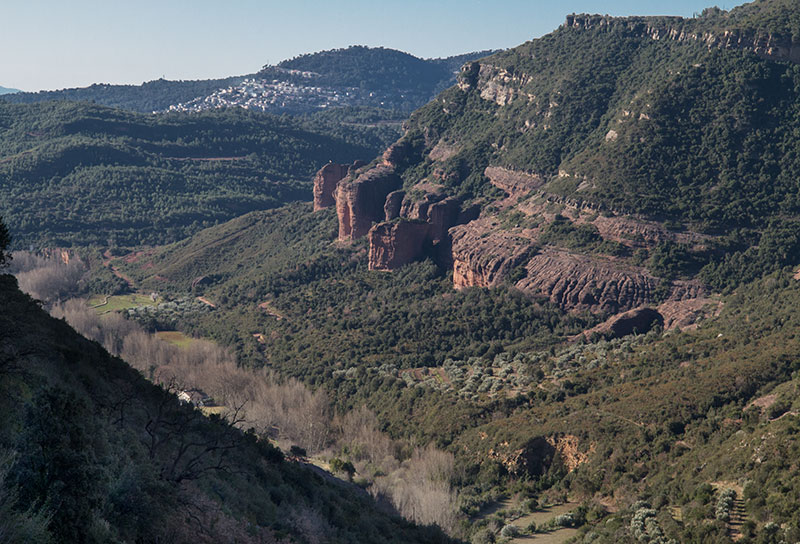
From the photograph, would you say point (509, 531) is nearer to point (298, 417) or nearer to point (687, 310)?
point (298, 417)

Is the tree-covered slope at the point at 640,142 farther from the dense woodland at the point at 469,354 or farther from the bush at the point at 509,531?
the bush at the point at 509,531

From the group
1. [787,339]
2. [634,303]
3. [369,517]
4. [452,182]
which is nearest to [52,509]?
[369,517]

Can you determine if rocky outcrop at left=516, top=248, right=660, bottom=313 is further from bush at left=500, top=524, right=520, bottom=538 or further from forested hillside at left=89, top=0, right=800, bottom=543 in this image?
bush at left=500, top=524, right=520, bottom=538

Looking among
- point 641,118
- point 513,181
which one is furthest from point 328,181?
point 641,118

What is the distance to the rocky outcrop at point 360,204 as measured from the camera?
124312 millimetres

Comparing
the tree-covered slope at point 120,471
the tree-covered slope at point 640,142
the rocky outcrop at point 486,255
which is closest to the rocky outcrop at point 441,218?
the tree-covered slope at point 640,142

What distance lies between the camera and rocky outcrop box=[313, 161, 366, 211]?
143875 mm

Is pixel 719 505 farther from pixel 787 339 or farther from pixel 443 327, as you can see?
pixel 443 327

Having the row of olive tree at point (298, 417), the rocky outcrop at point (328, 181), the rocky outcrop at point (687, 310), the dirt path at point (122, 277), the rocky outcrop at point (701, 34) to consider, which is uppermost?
the rocky outcrop at point (701, 34)

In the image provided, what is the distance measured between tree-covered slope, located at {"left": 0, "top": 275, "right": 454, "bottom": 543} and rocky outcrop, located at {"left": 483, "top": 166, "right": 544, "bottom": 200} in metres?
75.9

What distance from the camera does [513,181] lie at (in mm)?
115688

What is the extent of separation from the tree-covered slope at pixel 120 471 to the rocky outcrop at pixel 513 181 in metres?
75.9

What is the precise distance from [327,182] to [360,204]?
2351cm

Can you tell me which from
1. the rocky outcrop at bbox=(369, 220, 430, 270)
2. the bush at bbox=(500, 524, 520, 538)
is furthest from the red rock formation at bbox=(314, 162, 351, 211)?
the bush at bbox=(500, 524, 520, 538)
